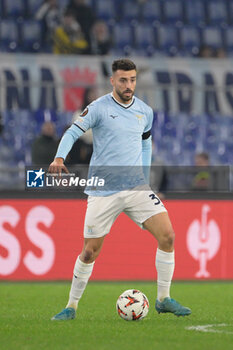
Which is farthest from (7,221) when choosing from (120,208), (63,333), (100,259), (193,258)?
(63,333)

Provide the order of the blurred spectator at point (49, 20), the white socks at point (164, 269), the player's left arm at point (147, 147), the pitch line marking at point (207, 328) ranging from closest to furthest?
the pitch line marking at point (207, 328), the white socks at point (164, 269), the player's left arm at point (147, 147), the blurred spectator at point (49, 20)

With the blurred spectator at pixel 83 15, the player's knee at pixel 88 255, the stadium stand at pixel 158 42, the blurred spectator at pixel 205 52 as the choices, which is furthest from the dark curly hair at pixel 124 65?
the blurred spectator at pixel 205 52

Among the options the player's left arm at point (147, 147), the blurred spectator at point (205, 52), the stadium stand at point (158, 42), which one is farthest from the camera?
the blurred spectator at point (205, 52)

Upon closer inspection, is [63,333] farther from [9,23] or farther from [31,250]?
[9,23]

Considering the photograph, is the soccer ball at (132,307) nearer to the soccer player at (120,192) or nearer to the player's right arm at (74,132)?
the soccer player at (120,192)

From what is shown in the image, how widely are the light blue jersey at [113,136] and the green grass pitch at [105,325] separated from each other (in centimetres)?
109

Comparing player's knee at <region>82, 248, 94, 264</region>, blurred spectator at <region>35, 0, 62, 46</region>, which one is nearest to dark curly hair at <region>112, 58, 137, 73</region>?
player's knee at <region>82, 248, 94, 264</region>

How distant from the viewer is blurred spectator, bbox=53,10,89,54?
14.9 m

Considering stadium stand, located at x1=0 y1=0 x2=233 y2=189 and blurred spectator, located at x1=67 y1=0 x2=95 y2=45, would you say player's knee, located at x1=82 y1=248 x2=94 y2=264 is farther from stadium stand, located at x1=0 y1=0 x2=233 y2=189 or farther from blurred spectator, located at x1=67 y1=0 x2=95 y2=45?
blurred spectator, located at x1=67 y1=0 x2=95 y2=45

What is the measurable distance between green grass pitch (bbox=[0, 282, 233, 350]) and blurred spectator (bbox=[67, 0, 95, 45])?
701 centimetres

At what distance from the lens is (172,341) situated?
17.2ft

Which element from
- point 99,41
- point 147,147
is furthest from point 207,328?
point 99,41

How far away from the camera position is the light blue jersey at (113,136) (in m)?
6.30

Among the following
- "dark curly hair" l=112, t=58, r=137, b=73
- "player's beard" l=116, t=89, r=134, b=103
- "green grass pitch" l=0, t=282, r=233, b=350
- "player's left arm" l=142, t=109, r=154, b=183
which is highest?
"dark curly hair" l=112, t=58, r=137, b=73
